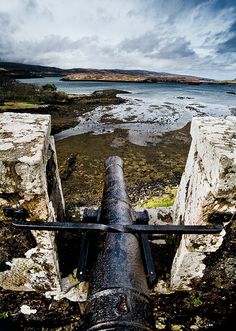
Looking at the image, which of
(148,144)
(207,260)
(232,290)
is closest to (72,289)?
(207,260)

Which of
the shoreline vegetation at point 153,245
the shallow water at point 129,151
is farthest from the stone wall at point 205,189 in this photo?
the shallow water at point 129,151

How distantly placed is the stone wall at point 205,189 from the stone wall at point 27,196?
159 cm

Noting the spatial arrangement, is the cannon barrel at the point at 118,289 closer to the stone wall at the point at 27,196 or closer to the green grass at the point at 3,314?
the stone wall at the point at 27,196

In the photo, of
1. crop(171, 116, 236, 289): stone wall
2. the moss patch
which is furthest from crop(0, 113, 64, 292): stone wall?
the moss patch

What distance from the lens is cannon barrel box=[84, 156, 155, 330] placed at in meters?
1.77

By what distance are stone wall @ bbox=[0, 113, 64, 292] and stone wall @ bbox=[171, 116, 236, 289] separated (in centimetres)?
159

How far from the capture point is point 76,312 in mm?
3396

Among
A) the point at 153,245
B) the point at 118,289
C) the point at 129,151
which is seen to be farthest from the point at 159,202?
the point at 129,151

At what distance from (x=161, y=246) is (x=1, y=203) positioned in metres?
2.63

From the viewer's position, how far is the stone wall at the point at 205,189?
262cm

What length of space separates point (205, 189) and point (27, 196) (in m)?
1.83

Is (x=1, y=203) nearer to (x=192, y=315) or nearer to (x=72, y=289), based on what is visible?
(x=72, y=289)

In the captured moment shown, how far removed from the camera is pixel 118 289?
2004mm

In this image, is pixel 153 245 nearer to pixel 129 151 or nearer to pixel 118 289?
pixel 118 289
